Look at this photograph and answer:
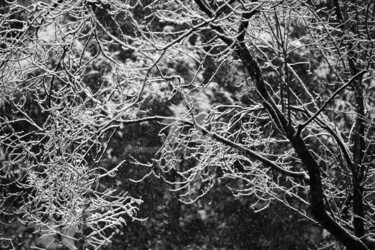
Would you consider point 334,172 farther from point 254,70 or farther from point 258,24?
point 254,70

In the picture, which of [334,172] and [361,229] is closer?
[361,229]

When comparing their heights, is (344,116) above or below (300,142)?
below

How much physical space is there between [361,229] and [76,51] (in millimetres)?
5659

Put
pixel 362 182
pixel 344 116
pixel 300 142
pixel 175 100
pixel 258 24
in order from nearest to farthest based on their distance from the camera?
pixel 300 142, pixel 362 182, pixel 258 24, pixel 344 116, pixel 175 100

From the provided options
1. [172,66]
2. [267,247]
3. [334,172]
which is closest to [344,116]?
[334,172]

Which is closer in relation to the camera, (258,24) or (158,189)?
(258,24)

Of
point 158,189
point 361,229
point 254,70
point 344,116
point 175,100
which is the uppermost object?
point 254,70

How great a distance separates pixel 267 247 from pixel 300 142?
5.07 m

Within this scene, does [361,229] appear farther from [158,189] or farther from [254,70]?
[158,189]

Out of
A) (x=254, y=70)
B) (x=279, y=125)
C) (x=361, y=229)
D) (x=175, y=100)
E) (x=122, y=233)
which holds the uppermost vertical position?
(x=254, y=70)

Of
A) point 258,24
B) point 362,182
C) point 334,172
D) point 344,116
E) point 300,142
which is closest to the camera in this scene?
point 300,142

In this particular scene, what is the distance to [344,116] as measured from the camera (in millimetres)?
7680

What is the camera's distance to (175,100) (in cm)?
912

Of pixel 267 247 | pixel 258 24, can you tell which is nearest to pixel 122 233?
pixel 267 247
